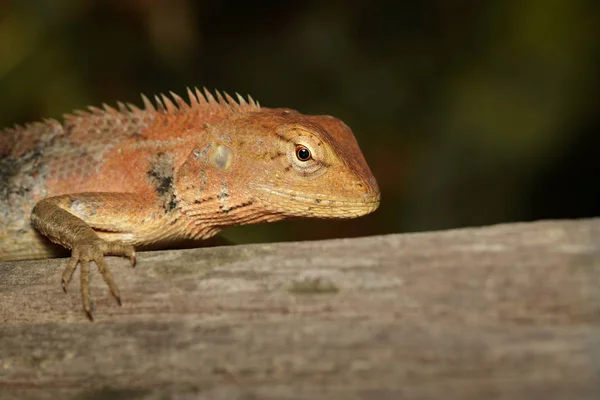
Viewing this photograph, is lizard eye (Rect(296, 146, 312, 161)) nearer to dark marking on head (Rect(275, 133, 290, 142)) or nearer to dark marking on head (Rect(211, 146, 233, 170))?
dark marking on head (Rect(275, 133, 290, 142))

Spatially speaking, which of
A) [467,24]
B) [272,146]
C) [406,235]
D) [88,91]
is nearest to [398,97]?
[467,24]

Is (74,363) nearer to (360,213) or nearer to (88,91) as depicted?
(360,213)

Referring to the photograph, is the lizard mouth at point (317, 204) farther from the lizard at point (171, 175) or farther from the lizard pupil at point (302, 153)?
the lizard pupil at point (302, 153)

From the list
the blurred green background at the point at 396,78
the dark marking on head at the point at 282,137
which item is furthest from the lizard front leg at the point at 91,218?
the blurred green background at the point at 396,78

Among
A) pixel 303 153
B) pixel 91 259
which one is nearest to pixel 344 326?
pixel 91 259

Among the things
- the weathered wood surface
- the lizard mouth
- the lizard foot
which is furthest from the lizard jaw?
the weathered wood surface

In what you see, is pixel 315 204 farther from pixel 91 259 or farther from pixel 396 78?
pixel 396 78
